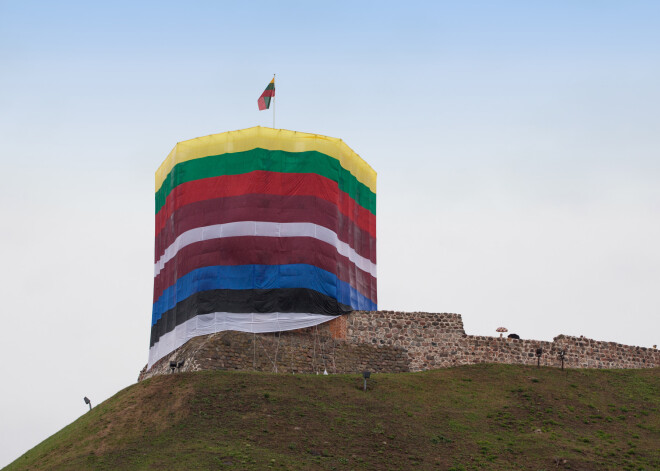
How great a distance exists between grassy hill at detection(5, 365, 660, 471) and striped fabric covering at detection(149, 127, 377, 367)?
5866mm

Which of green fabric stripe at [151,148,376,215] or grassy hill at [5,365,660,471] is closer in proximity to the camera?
grassy hill at [5,365,660,471]

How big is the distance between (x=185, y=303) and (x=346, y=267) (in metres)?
9.68

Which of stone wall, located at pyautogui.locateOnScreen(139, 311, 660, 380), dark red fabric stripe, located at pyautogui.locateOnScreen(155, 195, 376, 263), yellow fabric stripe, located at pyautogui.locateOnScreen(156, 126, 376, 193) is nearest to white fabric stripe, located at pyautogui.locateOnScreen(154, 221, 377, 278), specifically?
dark red fabric stripe, located at pyautogui.locateOnScreen(155, 195, 376, 263)

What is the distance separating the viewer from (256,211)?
6238 cm

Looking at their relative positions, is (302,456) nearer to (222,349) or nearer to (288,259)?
(222,349)

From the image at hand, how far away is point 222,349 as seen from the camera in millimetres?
58844

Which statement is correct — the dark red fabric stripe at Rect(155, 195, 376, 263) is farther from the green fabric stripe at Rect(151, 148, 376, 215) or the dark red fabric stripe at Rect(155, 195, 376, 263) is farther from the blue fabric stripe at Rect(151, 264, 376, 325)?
the blue fabric stripe at Rect(151, 264, 376, 325)

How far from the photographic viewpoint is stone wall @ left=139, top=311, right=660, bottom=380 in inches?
2359

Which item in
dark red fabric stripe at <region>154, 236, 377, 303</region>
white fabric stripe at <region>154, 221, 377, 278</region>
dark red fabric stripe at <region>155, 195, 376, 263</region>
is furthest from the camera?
dark red fabric stripe at <region>155, 195, 376, 263</region>

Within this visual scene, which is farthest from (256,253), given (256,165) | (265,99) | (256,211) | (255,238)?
(265,99)

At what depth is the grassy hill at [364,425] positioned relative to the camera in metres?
48.1

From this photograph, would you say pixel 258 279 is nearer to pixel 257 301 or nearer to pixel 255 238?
pixel 257 301

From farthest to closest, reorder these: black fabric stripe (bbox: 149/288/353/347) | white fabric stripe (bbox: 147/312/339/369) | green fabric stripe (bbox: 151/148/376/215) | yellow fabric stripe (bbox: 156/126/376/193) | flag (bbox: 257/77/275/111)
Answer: flag (bbox: 257/77/275/111) → yellow fabric stripe (bbox: 156/126/376/193) → green fabric stripe (bbox: 151/148/376/215) → black fabric stripe (bbox: 149/288/353/347) → white fabric stripe (bbox: 147/312/339/369)

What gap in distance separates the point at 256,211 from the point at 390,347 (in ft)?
35.1
